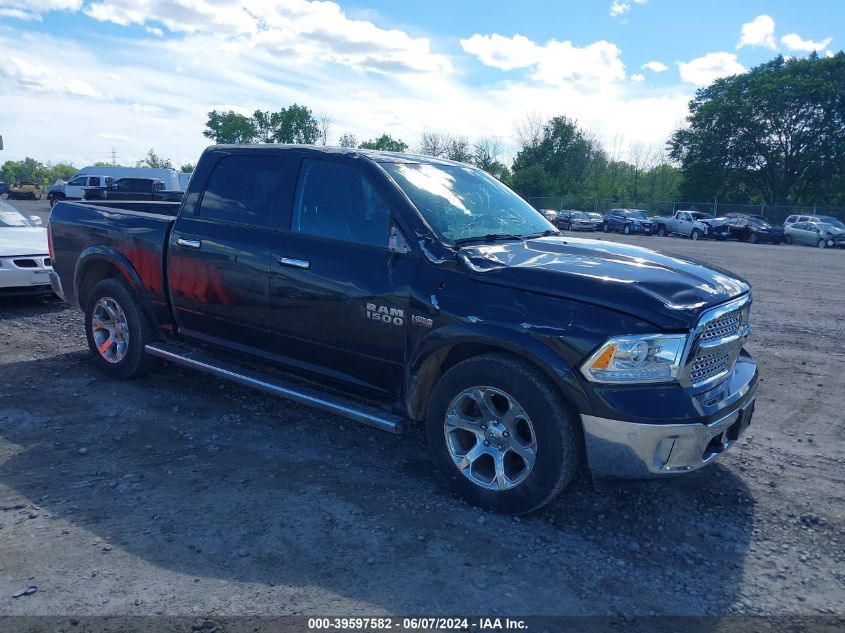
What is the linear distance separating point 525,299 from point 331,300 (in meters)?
1.36

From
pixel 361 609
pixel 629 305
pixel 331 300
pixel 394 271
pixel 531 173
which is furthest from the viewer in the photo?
pixel 531 173

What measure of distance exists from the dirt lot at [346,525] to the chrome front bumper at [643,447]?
45 cm

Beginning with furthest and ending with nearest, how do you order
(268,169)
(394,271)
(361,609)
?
(268,169) → (394,271) → (361,609)

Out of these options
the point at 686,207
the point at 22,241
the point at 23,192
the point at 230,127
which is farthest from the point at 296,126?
the point at 22,241

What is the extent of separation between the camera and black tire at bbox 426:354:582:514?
3500 mm

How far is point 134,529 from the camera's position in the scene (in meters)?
3.59

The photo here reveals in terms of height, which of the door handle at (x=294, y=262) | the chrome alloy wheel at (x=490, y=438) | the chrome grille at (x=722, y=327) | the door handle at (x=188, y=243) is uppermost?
the door handle at (x=188, y=243)

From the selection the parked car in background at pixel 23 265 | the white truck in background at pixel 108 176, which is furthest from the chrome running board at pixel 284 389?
the white truck in background at pixel 108 176

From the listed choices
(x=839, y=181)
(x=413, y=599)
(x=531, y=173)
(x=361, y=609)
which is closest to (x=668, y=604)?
(x=413, y=599)

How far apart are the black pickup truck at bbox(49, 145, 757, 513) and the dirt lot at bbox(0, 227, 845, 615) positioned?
405 mm

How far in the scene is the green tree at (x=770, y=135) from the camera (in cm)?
4988

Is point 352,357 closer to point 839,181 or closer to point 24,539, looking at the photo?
point 24,539

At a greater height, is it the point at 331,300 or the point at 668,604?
the point at 331,300

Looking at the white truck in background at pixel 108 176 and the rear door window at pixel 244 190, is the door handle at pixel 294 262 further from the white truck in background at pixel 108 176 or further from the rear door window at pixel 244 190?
the white truck in background at pixel 108 176
